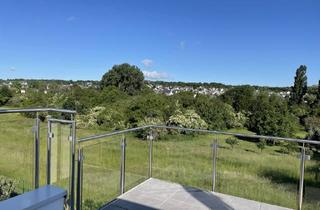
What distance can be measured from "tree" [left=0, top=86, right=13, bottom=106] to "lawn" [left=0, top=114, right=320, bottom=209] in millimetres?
14299

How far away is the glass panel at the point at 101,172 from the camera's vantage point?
123 inches

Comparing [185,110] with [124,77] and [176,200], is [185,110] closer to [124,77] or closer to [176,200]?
[176,200]

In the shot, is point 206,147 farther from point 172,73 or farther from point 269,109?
point 172,73

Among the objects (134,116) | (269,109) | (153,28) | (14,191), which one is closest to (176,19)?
(153,28)

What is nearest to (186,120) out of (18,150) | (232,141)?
(232,141)

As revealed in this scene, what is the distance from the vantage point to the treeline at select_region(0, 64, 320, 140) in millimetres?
14602

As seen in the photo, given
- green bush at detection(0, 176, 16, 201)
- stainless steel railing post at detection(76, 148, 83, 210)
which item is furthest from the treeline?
green bush at detection(0, 176, 16, 201)

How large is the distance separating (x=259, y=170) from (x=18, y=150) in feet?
11.3

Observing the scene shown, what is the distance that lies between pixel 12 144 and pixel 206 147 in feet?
Answer: 9.40

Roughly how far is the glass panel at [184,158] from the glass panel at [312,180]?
1.35 meters

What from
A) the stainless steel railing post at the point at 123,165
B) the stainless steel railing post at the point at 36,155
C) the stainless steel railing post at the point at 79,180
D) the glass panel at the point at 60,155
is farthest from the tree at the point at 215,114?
the stainless steel railing post at the point at 36,155

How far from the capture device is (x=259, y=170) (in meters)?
4.16

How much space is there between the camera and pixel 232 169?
4.25 m

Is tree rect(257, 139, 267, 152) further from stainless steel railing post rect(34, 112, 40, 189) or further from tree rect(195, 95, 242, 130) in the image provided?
tree rect(195, 95, 242, 130)
